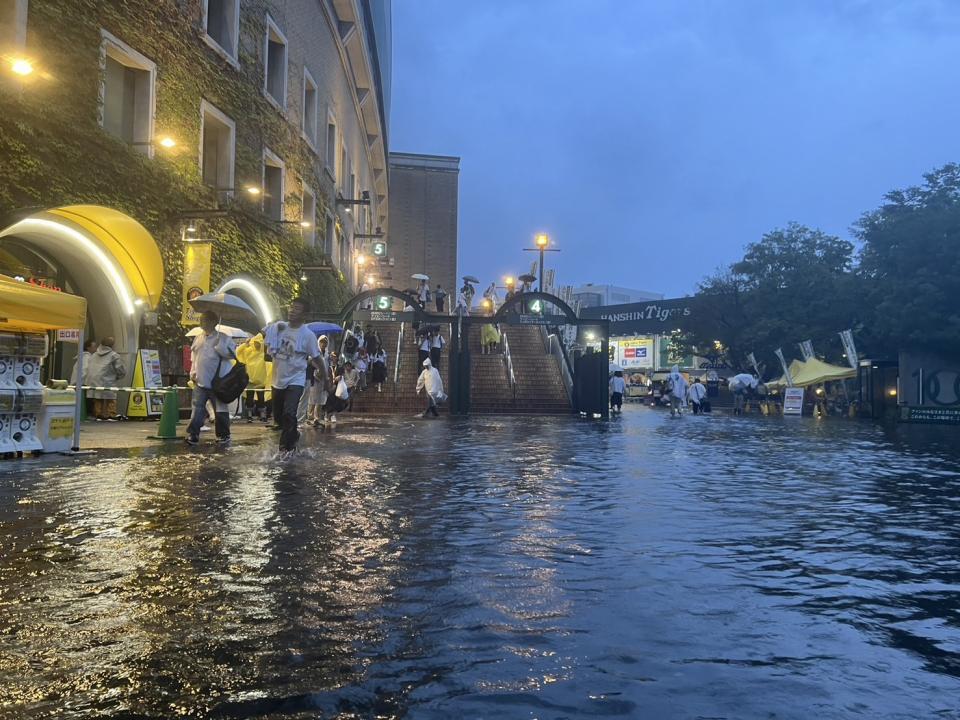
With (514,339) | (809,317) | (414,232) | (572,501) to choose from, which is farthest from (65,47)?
(414,232)

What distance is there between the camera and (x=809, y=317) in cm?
4512

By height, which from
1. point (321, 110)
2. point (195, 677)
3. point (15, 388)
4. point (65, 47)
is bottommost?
point (195, 677)

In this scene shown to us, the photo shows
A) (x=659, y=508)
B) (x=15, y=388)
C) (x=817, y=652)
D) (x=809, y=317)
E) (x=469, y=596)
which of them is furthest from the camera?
(x=809, y=317)

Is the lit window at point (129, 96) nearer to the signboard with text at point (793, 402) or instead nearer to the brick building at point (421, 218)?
the signboard with text at point (793, 402)

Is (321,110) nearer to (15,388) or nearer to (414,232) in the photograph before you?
(15,388)

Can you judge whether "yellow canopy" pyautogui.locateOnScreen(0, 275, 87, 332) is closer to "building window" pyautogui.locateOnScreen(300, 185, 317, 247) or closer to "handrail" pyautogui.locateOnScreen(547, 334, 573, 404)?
"building window" pyautogui.locateOnScreen(300, 185, 317, 247)

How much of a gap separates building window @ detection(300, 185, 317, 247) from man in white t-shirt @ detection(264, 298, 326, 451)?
1651cm

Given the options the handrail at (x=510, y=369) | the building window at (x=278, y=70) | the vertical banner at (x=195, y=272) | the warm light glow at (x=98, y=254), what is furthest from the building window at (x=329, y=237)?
the warm light glow at (x=98, y=254)

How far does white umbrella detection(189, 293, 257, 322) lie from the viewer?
16047mm

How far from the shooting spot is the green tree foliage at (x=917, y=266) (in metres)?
30.6

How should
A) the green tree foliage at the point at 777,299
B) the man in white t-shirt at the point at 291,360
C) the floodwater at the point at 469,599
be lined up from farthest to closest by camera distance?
the green tree foliage at the point at 777,299
the man in white t-shirt at the point at 291,360
the floodwater at the point at 469,599

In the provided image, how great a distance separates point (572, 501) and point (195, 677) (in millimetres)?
4371

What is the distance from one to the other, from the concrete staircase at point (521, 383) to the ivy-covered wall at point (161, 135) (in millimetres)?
6263

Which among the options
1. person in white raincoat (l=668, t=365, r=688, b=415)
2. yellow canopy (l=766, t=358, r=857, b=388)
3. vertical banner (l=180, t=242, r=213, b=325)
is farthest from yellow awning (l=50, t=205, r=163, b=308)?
yellow canopy (l=766, t=358, r=857, b=388)
